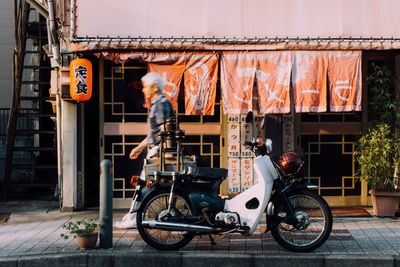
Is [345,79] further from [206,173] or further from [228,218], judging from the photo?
[228,218]

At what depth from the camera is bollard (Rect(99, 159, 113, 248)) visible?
301 inches

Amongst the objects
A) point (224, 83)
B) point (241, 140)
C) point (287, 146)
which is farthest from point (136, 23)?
point (287, 146)

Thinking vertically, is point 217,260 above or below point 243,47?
below

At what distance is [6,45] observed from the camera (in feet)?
51.2

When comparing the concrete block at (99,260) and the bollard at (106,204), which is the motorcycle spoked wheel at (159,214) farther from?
the concrete block at (99,260)

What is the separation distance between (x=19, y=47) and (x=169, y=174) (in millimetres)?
7161

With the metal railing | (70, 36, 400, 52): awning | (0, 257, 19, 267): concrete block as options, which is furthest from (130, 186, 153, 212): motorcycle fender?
the metal railing

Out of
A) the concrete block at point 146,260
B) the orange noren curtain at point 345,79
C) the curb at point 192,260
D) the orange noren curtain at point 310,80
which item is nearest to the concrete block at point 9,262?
the curb at point 192,260

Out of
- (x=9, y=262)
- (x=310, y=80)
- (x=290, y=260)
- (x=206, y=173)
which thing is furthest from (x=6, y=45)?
(x=290, y=260)

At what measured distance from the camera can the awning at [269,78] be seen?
10023 millimetres

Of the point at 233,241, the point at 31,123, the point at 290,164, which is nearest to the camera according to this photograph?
the point at 290,164

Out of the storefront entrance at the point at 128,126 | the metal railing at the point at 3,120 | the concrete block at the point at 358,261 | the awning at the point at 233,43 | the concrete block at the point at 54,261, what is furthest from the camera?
the metal railing at the point at 3,120

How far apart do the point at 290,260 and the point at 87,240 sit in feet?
9.08

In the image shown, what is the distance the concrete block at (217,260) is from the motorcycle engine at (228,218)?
0.48 m
